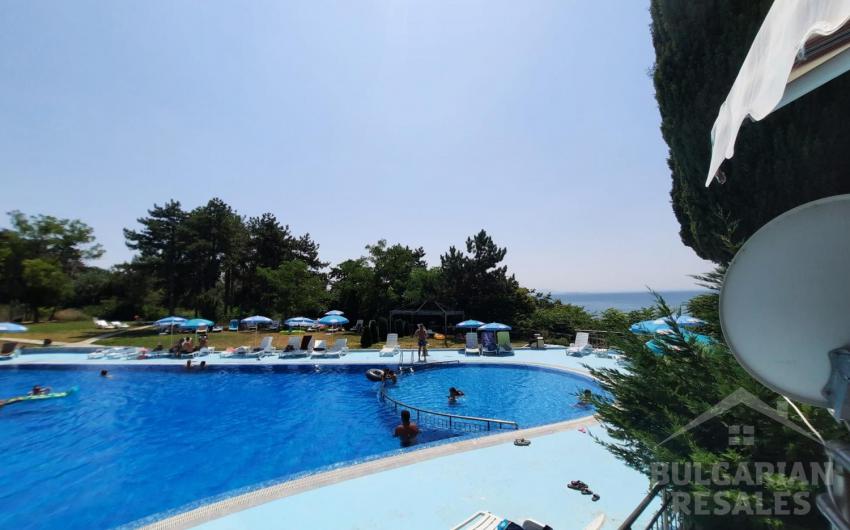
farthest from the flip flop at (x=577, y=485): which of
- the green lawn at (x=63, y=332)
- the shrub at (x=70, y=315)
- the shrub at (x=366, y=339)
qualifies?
the shrub at (x=70, y=315)

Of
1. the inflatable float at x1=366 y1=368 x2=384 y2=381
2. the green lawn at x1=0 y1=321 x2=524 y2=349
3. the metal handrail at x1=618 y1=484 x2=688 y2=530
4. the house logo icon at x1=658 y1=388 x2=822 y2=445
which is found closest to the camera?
the house logo icon at x1=658 y1=388 x2=822 y2=445

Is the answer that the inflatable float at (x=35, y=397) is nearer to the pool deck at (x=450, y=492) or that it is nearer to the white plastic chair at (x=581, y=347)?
the pool deck at (x=450, y=492)

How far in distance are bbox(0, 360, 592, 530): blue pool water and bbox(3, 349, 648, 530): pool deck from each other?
1153 mm

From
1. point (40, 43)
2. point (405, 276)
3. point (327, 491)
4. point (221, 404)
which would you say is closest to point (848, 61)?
point (327, 491)

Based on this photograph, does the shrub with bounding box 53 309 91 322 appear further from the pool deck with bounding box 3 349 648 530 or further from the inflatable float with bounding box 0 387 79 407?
the pool deck with bounding box 3 349 648 530

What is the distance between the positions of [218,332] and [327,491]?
30.6 metres

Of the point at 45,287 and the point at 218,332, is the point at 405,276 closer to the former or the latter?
the point at 218,332

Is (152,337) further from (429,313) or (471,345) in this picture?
(471,345)

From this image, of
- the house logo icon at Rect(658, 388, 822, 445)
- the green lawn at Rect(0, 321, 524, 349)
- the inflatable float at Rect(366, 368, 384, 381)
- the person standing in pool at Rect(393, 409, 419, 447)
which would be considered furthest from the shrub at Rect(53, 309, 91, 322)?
the house logo icon at Rect(658, 388, 822, 445)

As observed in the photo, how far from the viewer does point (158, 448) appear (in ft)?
33.3

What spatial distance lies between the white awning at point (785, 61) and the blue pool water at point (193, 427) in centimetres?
810

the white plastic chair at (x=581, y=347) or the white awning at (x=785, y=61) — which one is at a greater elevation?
the white awning at (x=785, y=61)

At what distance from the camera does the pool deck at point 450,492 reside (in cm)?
518

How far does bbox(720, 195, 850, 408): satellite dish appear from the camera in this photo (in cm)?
140
